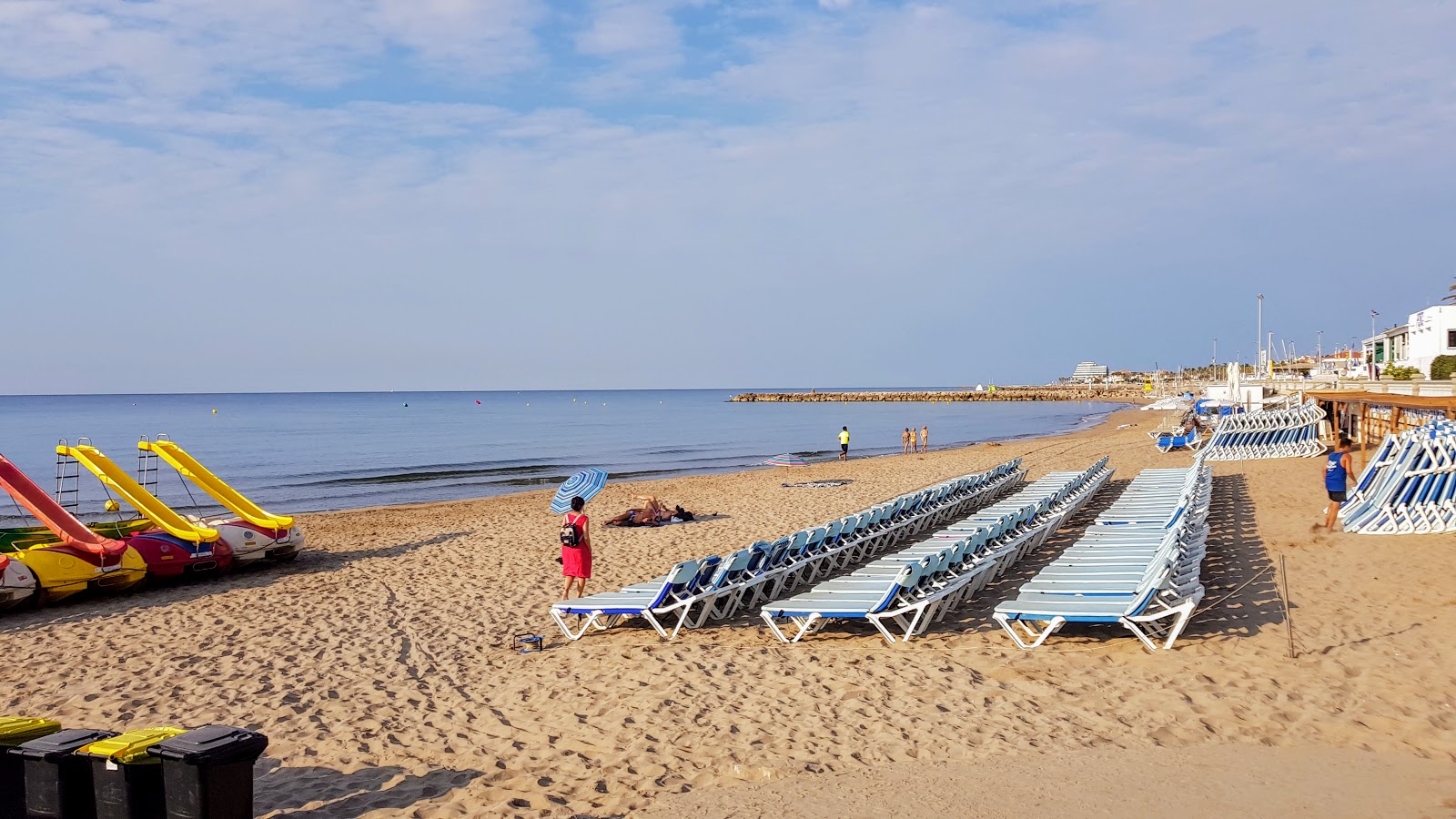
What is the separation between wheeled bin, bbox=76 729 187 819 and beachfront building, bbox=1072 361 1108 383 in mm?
153679

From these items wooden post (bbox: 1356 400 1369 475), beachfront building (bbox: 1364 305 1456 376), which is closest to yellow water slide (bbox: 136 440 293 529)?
wooden post (bbox: 1356 400 1369 475)

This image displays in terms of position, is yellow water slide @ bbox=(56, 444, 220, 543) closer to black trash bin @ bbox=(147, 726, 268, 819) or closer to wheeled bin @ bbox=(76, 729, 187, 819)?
wheeled bin @ bbox=(76, 729, 187, 819)

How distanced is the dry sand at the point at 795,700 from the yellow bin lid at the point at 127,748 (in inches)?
37.0

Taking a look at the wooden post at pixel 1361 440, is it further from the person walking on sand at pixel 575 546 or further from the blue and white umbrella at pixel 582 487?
the person walking on sand at pixel 575 546

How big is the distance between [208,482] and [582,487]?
5.34 meters

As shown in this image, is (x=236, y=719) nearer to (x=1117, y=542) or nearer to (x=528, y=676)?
(x=528, y=676)

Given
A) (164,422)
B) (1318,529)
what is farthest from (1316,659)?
(164,422)

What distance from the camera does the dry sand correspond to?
14.5 feet

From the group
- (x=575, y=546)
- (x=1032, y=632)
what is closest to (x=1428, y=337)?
(x=1032, y=632)

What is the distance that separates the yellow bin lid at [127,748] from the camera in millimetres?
3660

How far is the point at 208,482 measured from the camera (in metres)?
13.8

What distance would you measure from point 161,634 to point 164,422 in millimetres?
80452

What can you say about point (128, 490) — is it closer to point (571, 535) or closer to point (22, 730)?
point (571, 535)

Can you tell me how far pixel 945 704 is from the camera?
5.57m
